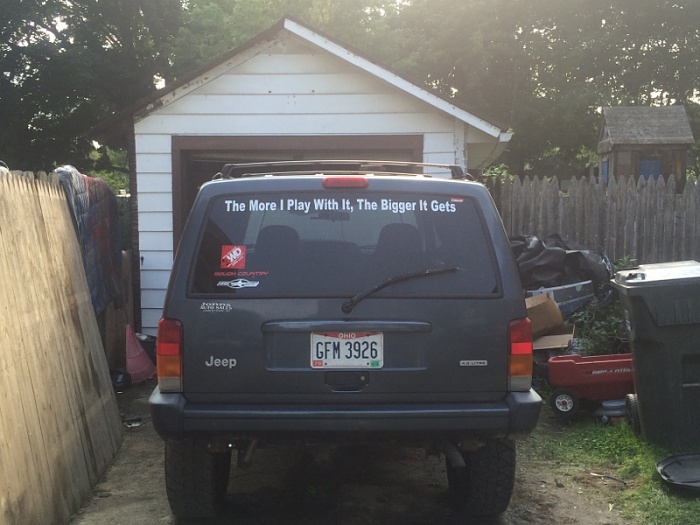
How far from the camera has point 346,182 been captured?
173 inches

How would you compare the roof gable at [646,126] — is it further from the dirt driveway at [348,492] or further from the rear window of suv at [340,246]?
the rear window of suv at [340,246]

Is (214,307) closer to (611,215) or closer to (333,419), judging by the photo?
(333,419)

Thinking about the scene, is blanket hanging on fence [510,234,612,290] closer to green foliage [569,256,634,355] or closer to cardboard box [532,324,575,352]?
green foliage [569,256,634,355]

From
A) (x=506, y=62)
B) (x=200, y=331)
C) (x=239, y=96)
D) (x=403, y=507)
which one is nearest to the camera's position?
(x=200, y=331)

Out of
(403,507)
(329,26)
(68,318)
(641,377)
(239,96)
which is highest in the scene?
(329,26)

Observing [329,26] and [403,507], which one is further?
[329,26]

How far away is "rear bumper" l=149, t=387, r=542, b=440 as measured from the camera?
4.21 meters

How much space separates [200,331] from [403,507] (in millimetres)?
1814

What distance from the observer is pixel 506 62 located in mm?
38906

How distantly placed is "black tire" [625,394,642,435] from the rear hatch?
98.9 inches

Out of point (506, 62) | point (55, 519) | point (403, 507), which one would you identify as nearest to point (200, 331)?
point (55, 519)

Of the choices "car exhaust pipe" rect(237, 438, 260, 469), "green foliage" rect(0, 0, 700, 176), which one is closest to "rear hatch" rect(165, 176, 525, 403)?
"car exhaust pipe" rect(237, 438, 260, 469)

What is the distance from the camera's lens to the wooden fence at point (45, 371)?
4.28m

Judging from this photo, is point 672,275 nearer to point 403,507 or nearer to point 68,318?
point 403,507
